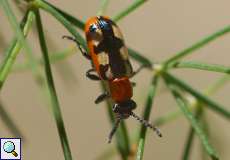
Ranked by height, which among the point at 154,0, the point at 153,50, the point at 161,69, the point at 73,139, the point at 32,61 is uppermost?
the point at 154,0

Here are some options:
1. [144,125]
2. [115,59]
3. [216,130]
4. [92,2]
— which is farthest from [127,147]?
[92,2]

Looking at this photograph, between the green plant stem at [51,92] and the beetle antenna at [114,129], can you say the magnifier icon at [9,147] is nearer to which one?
the beetle antenna at [114,129]

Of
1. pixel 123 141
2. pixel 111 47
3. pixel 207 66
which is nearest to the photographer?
pixel 207 66

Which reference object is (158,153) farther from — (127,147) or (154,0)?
(127,147)

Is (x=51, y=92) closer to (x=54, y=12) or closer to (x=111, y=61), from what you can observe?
(x=54, y=12)

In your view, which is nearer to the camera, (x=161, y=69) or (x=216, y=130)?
(x=161, y=69)

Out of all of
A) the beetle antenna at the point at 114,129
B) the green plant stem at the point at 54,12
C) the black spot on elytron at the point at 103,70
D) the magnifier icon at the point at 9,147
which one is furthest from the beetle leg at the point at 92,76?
the green plant stem at the point at 54,12

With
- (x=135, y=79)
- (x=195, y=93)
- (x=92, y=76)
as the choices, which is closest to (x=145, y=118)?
(x=195, y=93)
